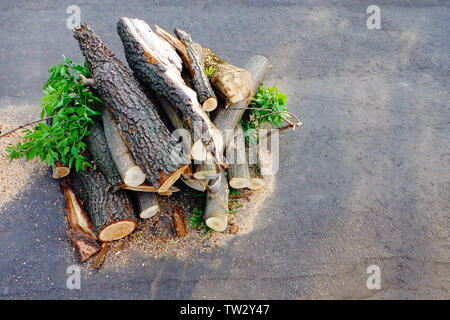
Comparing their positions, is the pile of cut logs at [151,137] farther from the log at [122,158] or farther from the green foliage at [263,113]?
the green foliage at [263,113]

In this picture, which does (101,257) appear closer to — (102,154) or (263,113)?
(102,154)

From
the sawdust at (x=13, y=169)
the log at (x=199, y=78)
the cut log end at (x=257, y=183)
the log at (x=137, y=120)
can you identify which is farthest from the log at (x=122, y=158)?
the cut log end at (x=257, y=183)

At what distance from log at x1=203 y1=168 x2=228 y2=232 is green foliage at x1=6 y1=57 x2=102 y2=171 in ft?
5.19

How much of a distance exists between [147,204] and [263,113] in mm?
2099

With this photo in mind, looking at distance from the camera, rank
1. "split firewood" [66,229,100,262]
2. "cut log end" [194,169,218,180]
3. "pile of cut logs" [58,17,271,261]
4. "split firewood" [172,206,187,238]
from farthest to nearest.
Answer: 1. "split firewood" [172,206,187,238]
2. "split firewood" [66,229,100,262]
3. "cut log end" [194,169,218,180]
4. "pile of cut logs" [58,17,271,261]

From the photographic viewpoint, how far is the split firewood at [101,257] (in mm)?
4039

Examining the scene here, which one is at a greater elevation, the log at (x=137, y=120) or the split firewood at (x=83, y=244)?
the log at (x=137, y=120)

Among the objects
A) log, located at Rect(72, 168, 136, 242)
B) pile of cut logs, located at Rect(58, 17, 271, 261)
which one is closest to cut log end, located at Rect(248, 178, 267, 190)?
pile of cut logs, located at Rect(58, 17, 271, 261)

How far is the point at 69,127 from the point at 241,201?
241 cm

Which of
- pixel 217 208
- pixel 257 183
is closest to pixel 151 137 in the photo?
pixel 217 208

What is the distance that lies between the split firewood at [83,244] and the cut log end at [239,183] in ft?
6.11

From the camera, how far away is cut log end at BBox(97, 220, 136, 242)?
4004 millimetres

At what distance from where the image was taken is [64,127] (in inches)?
164

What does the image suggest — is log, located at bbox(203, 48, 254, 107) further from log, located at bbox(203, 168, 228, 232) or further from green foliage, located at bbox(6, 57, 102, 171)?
green foliage, located at bbox(6, 57, 102, 171)
